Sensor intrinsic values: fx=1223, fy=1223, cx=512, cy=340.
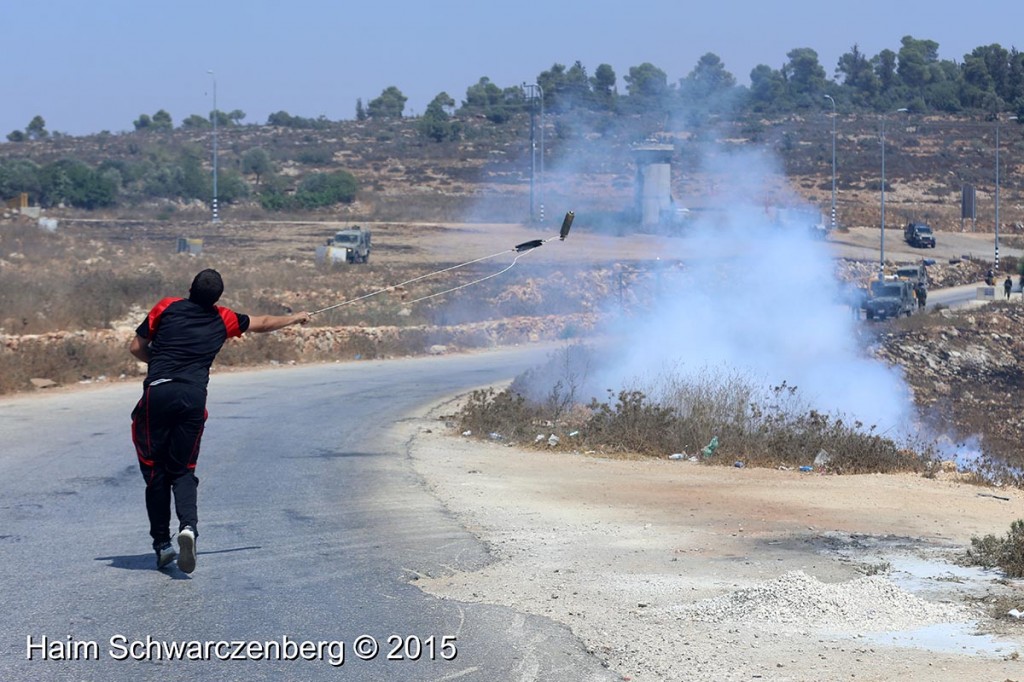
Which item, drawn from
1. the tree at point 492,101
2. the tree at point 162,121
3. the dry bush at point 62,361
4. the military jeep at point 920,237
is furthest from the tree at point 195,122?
the dry bush at point 62,361

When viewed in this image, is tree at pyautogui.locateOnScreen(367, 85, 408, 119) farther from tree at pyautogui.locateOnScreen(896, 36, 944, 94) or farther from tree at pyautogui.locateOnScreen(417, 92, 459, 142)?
tree at pyautogui.locateOnScreen(896, 36, 944, 94)

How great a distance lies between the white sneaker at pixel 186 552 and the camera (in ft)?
25.8

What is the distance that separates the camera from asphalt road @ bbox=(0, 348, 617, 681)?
6.41 metres

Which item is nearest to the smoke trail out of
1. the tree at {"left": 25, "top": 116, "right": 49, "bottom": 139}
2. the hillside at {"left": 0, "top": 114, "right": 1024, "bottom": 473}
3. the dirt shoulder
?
the hillside at {"left": 0, "top": 114, "right": 1024, "bottom": 473}

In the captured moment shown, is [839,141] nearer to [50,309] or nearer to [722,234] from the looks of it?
[722,234]

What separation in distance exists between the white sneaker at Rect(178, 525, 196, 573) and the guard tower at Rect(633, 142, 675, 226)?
28.8 metres

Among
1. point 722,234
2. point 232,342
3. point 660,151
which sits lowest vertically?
point 232,342

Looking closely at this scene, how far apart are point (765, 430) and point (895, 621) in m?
9.05

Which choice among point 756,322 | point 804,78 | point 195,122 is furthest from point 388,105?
point 756,322

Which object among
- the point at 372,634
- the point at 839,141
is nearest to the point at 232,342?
the point at 372,634

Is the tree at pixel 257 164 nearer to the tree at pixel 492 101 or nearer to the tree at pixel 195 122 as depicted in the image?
the tree at pixel 492 101

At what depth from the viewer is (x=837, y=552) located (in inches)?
370

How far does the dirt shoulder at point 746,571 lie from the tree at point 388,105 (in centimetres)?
13311

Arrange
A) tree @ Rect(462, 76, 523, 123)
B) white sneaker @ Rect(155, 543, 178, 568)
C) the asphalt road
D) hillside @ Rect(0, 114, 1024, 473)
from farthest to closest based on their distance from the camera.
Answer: tree @ Rect(462, 76, 523, 123)
hillside @ Rect(0, 114, 1024, 473)
white sneaker @ Rect(155, 543, 178, 568)
the asphalt road
